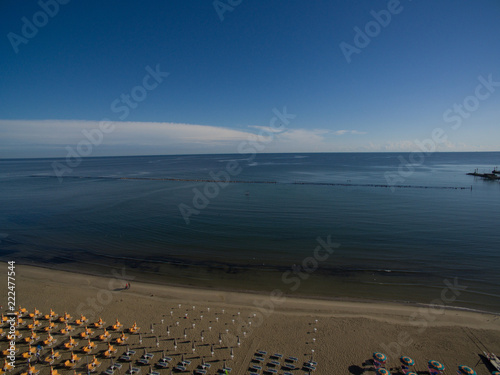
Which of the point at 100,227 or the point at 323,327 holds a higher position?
the point at 100,227

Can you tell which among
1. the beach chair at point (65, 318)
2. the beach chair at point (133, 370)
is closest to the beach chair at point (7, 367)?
the beach chair at point (65, 318)

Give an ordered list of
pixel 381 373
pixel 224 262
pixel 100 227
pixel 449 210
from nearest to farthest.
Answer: pixel 381 373 < pixel 224 262 < pixel 100 227 < pixel 449 210

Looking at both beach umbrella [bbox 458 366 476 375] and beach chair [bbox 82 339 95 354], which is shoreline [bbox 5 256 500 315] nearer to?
beach umbrella [bbox 458 366 476 375]

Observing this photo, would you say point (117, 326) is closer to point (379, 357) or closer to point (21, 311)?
point (21, 311)

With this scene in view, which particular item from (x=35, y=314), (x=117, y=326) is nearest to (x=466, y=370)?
(x=117, y=326)

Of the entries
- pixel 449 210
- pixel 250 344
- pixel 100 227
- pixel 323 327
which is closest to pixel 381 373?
pixel 323 327

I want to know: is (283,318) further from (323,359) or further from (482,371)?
(482,371)

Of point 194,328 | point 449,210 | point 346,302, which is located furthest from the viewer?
point 449,210

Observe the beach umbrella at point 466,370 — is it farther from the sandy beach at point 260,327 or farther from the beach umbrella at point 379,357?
the beach umbrella at point 379,357
